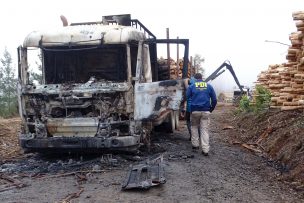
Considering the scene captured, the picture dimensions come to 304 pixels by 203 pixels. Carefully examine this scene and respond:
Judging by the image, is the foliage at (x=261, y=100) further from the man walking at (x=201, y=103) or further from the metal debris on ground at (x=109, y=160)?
the metal debris on ground at (x=109, y=160)

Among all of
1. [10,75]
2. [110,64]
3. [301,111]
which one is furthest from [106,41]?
[10,75]

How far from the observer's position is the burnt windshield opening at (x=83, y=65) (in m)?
9.42

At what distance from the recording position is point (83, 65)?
9.72 meters

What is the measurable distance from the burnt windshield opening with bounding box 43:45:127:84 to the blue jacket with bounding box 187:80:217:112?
1523mm

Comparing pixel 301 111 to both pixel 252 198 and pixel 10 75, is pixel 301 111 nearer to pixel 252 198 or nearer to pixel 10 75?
pixel 252 198

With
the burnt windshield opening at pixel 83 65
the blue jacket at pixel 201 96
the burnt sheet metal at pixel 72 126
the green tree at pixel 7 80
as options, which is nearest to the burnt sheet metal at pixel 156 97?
the blue jacket at pixel 201 96

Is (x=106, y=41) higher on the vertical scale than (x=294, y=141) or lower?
higher

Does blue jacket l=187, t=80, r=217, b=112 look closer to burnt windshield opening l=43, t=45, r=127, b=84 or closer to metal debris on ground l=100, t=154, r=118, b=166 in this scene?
burnt windshield opening l=43, t=45, r=127, b=84

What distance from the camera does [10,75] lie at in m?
47.5

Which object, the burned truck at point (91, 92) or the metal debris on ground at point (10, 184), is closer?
the metal debris on ground at point (10, 184)

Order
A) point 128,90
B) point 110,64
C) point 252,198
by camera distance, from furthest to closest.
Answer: point 110,64 < point 128,90 < point 252,198

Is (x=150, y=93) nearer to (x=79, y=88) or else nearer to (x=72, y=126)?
(x=79, y=88)

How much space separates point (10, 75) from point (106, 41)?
135 ft

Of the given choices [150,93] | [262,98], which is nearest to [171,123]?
[150,93]
